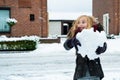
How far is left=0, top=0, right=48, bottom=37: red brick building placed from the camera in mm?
30261

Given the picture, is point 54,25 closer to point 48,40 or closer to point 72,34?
point 48,40

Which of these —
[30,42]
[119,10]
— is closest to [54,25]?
[119,10]

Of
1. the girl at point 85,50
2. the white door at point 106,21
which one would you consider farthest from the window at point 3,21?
the girl at point 85,50

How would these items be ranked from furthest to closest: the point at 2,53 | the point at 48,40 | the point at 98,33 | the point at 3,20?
the point at 3,20, the point at 48,40, the point at 2,53, the point at 98,33

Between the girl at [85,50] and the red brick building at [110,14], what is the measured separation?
105ft

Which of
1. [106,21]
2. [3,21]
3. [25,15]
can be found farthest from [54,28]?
[3,21]

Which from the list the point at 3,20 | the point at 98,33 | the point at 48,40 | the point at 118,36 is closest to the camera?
the point at 98,33

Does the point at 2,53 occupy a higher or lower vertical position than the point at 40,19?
lower

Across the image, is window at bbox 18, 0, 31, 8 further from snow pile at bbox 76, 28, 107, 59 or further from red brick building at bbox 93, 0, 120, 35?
snow pile at bbox 76, 28, 107, 59

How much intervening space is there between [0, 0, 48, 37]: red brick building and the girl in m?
25.6

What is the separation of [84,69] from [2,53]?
17.9 meters

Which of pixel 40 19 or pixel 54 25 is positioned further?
pixel 54 25

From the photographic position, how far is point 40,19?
30609 mm

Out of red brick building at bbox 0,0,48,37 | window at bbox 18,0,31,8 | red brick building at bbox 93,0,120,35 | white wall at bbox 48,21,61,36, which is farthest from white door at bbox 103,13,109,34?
white wall at bbox 48,21,61,36
